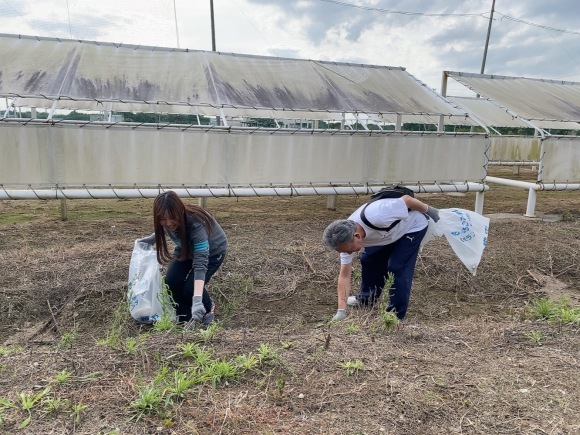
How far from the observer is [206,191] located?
600 centimetres

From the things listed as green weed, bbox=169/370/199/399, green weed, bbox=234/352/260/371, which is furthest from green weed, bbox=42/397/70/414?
green weed, bbox=234/352/260/371

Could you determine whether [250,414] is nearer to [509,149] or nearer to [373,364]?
[373,364]

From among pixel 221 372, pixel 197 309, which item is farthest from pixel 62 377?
pixel 197 309

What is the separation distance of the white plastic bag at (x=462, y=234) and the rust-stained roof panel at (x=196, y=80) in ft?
11.6

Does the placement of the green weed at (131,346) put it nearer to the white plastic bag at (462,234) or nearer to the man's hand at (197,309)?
the man's hand at (197,309)

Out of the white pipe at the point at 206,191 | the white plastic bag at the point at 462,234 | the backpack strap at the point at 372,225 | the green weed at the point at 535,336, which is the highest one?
the backpack strap at the point at 372,225

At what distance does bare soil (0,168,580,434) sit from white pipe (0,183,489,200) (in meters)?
0.58

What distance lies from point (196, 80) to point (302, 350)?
527 centimetres

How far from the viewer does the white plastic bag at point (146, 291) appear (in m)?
3.38

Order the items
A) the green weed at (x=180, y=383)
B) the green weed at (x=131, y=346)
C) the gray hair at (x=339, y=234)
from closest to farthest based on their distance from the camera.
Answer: the green weed at (x=180, y=383)
the green weed at (x=131, y=346)
the gray hair at (x=339, y=234)

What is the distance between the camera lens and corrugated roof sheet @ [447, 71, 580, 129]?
880 cm

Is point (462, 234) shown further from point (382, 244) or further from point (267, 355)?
point (267, 355)

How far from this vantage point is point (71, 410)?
6.13 ft

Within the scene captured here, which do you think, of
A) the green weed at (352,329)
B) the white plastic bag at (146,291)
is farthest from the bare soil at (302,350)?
the white plastic bag at (146,291)
